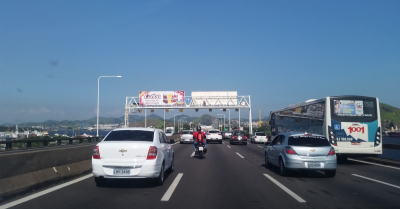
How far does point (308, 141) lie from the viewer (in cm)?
1280

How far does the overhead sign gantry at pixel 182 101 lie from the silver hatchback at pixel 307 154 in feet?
134

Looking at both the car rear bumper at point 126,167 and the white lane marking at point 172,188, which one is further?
the car rear bumper at point 126,167

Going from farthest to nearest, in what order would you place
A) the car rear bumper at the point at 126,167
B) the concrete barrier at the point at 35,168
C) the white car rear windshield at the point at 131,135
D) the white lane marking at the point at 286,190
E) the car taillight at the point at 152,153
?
the white car rear windshield at the point at 131,135 < the car taillight at the point at 152,153 < the car rear bumper at the point at 126,167 < the white lane marking at the point at 286,190 < the concrete barrier at the point at 35,168

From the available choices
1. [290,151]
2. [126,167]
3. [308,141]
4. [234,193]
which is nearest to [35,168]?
[126,167]

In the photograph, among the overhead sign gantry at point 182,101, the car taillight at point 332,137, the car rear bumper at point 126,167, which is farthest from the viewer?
the overhead sign gantry at point 182,101

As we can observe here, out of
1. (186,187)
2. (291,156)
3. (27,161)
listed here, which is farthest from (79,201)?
(291,156)

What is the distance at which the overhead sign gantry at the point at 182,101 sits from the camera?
177ft

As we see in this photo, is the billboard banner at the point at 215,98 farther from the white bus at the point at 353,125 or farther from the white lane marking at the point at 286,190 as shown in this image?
the white lane marking at the point at 286,190

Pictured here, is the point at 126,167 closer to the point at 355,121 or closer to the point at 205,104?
the point at 355,121

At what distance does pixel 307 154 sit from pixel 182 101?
42.2m

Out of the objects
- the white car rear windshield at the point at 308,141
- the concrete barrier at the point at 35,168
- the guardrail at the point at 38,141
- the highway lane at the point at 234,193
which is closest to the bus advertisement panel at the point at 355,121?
the highway lane at the point at 234,193

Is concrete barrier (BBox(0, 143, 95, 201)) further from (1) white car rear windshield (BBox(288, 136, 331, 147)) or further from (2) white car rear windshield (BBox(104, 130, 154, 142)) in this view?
(1) white car rear windshield (BBox(288, 136, 331, 147))

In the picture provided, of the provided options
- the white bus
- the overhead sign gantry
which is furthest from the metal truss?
the white bus

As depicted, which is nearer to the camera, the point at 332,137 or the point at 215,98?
the point at 332,137
